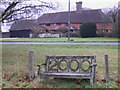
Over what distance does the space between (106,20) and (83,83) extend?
51380 millimetres

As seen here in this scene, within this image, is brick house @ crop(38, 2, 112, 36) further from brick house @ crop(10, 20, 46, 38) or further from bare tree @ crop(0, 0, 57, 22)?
bare tree @ crop(0, 0, 57, 22)

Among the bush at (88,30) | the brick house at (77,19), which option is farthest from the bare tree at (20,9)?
the brick house at (77,19)

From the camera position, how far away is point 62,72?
757 cm

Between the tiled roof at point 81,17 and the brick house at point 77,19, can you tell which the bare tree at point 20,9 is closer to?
the brick house at point 77,19

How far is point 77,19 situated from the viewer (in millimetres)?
62062

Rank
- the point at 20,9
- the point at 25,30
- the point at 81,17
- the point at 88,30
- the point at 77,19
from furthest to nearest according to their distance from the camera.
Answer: the point at 77,19 < the point at 81,17 < the point at 25,30 < the point at 88,30 < the point at 20,9

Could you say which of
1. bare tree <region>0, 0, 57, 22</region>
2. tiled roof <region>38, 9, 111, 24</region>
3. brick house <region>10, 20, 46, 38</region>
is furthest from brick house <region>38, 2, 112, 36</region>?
bare tree <region>0, 0, 57, 22</region>

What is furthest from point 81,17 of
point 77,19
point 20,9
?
point 20,9

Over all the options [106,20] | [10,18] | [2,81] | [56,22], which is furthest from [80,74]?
[56,22]

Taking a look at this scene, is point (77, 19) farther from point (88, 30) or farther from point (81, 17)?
point (88, 30)

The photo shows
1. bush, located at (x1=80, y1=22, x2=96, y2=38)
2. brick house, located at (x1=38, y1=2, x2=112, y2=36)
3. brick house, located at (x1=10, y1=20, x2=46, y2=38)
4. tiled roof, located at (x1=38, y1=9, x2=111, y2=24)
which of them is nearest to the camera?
bush, located at (x1=80, y1=22, x2=96, y2=38)

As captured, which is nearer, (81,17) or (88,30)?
(88,30)

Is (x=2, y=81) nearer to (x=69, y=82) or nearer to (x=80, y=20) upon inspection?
(x=69, y=82)

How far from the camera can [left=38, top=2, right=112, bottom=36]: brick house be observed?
5736 centimetres
